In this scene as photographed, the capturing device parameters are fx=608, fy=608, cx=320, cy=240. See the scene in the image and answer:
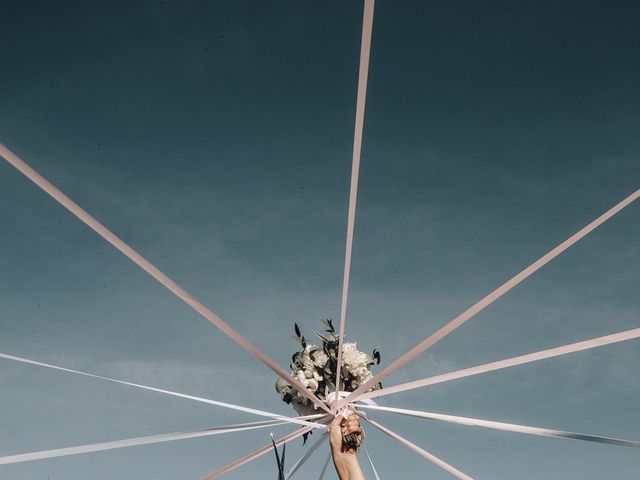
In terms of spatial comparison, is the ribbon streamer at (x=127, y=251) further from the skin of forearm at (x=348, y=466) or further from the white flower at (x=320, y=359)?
the white flower at (x=320, y=359)

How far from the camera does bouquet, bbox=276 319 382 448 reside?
7.05 metres

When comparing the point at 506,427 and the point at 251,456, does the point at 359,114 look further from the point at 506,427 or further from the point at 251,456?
the point at 251,456

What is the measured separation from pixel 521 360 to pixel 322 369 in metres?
2.94

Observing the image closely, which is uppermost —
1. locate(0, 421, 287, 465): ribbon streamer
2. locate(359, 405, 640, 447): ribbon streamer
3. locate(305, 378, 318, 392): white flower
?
locate(305, 378, 318, 392): white flower

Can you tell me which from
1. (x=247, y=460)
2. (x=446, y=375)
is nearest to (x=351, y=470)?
(x=247, y=460)

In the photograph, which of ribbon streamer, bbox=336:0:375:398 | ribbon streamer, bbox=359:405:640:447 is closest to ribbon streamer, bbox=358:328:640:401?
ribbon streamer, bbox=359:405:640:447

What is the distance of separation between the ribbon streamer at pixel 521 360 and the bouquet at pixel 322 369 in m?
1.50

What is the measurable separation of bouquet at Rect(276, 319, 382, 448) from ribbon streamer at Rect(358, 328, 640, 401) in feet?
4.94

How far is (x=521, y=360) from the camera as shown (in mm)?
4668

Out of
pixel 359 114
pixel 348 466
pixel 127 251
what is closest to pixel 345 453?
pixel 348 466

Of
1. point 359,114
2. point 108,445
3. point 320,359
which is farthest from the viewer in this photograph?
point 320,359

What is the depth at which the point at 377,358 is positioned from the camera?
750cm

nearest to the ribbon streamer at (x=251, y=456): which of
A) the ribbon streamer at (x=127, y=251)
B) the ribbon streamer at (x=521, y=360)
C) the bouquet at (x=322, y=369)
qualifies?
the bouquet at (x=322, y=369)

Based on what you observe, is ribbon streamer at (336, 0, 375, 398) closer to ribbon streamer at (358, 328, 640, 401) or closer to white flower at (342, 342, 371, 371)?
ribbon streamer at (358, 328, 640, 401)
